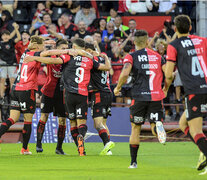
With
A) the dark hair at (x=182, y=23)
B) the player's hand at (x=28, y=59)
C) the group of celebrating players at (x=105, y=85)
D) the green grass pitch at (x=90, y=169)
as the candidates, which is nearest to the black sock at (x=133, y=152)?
the group of celebrating players at (x=105, y=85)

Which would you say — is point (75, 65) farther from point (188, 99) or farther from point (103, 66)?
point (188, 99)

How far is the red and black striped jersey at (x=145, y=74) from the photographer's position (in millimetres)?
8016

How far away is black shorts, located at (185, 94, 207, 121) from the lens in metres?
6.73

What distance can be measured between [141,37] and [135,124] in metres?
1.36

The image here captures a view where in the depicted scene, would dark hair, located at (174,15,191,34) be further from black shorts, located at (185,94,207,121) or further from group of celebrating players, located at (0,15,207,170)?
black shorts, located at (185,94,207,121)

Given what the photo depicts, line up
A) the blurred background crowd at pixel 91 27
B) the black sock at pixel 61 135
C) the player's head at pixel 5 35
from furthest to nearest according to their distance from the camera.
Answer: the player's head at pixel 5 35
the blurred background crowd at pixel 91 27
the black sock at pixel 61 135

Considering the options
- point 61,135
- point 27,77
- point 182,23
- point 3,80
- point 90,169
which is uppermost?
point 182,23

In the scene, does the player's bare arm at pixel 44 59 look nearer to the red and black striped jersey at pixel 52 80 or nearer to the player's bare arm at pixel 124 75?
the red and black striped jersey at pixel 52 80

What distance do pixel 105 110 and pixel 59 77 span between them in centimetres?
123

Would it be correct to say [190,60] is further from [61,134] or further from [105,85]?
[61,134]

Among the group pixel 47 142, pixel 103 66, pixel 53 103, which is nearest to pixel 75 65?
pixel 103 66

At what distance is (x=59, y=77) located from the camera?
37.0ft

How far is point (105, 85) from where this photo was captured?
11383 millimetres

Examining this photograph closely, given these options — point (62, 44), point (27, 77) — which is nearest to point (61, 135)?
point (27, 77)
